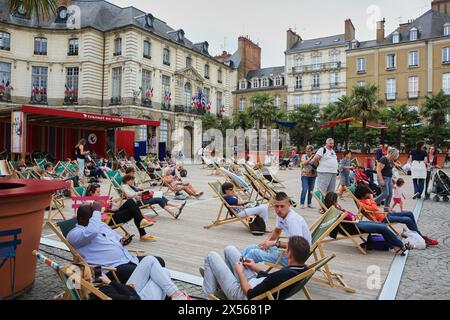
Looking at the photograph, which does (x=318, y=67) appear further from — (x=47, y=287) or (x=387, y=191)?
(x=47, y=287)

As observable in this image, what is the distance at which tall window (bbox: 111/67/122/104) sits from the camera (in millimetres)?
34156

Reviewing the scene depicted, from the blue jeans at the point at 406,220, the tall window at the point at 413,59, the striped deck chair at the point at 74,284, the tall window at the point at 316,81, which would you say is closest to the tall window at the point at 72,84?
the tall window at the point at 316,81

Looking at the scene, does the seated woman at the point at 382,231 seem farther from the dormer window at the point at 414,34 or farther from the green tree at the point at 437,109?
the dormer window at the point at 414,34

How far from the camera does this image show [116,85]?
3441 centimetres

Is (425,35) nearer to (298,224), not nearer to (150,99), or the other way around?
(150,99)

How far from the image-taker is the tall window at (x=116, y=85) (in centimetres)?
3416

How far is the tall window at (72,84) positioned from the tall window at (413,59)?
38.4 meters

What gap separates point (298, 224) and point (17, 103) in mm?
36147

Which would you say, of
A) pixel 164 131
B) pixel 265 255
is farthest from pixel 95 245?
pixel 164 131

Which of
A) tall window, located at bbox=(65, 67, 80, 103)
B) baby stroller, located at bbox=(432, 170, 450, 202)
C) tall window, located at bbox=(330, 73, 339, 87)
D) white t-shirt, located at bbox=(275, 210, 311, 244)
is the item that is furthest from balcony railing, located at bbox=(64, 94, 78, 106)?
white t-shirt, located at bbox=(275, 210, 311, 244)

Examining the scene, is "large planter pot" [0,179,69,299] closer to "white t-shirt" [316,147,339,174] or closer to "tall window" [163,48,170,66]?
"white t-shirt" [316,147,339,174]

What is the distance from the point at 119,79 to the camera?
3422 centimetres

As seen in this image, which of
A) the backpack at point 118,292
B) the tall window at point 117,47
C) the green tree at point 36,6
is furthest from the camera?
the tall window at point 117,47
